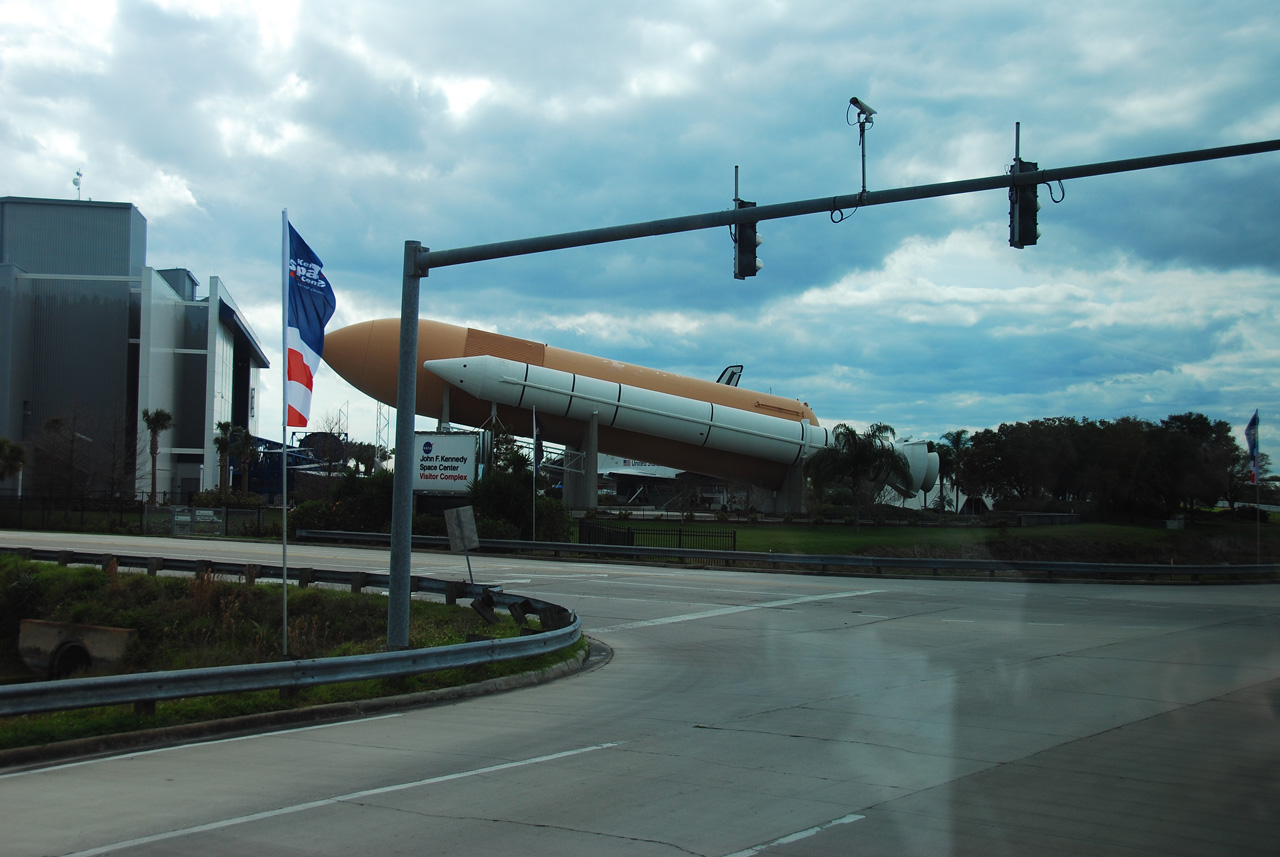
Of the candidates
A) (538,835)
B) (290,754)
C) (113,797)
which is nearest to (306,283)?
(290,754)

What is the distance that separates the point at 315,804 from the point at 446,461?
115 feet

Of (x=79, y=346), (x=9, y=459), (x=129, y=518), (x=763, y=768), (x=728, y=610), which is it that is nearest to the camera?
(x=763, y=768)

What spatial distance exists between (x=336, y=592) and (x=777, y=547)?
67.9 ft

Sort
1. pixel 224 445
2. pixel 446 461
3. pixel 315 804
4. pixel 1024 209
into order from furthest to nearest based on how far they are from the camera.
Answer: pixel 224 445 < pixel 446 461 < pixel 1024 209 < pixel 315 804

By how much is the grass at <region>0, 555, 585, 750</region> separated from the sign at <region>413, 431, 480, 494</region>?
16.9 m

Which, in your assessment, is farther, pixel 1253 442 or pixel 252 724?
pixel 1253 442

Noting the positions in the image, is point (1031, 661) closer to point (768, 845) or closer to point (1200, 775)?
point (1200, 775)

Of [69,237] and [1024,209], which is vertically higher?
[69,237]

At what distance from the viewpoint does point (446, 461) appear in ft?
132

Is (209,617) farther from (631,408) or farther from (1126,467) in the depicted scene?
(1126,467)

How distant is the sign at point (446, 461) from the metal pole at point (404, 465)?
28.1m

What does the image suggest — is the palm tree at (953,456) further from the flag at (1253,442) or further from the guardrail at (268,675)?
the guardrail at (268,675)

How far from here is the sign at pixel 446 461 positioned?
40.1 m

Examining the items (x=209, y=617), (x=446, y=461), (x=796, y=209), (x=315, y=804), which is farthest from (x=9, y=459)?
(x=315, y=804)
